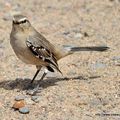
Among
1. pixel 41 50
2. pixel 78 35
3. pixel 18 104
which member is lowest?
pixel 78 35

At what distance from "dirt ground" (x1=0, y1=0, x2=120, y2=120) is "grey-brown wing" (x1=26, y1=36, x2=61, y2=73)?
46 cm

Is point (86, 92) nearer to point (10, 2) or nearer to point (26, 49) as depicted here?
point (26, 49)

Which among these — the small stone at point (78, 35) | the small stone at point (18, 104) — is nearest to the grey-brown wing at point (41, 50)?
the small stone at point (18, 104)

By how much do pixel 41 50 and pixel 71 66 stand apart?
127 centimetres

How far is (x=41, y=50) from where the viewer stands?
9398 mm

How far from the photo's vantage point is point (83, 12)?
14.0 metres

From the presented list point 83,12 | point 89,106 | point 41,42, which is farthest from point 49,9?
point 89,106

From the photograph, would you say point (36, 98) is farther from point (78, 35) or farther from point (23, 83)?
point (78, 35)

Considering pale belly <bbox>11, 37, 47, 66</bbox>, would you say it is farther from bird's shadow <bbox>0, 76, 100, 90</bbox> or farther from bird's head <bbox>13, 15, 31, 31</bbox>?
bird's shadow <bbox>0, 76, 100, 90</bbox>

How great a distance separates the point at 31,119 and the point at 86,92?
4.24ft

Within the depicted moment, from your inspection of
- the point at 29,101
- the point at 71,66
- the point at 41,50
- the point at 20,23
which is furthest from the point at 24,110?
the point at 71,66

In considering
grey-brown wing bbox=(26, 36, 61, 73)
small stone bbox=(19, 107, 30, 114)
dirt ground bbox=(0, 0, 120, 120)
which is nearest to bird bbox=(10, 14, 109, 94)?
grey-brown wing bbox=(26, 36, 61, 73)

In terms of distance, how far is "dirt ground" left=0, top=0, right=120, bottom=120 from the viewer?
28.1ft

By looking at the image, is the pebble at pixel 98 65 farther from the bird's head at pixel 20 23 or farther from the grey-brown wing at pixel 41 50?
the bird's head at pixel 20 23
